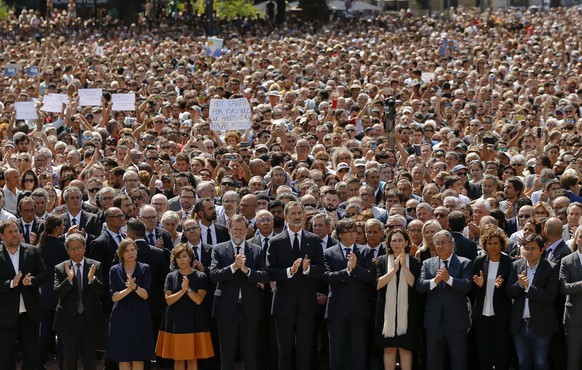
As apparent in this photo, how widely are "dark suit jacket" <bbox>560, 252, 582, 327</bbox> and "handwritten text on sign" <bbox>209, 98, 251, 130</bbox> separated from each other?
8.67 metres

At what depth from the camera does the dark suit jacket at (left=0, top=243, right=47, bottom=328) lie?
13.4 meters

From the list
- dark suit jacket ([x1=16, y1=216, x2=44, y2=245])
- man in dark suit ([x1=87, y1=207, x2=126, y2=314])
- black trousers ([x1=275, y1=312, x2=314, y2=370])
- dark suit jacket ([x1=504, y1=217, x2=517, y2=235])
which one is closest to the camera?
black trousers ([x1=275, y1=312, x2=314, y2=370])

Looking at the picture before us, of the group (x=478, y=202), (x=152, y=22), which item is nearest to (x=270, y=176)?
(x=478, y=202)

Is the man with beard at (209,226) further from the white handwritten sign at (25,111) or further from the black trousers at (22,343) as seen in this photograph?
the white handwritten sign at (25,111)

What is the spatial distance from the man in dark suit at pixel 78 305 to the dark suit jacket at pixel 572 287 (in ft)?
14.7

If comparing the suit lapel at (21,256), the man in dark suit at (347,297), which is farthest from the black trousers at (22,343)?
the man in dark suit at (347,297)

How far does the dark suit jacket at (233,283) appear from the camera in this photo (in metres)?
13.6

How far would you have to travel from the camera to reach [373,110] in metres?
23.0

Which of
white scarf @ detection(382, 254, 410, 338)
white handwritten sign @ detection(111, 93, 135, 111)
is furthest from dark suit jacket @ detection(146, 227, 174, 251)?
white handwritten sign @ detection(111, 93, 135, 111)

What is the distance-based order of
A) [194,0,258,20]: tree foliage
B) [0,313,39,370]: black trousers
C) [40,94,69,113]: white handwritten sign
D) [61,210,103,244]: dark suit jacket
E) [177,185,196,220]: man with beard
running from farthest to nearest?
[194,0,258,20]: tree foliage, [40,94,69,113]: white handwritten sign, [177,185,196,220]: man with beard, [61,210,103,244]: dark suit jacket, [0,313,39,370]: black trousers

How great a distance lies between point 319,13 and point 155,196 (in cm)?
4211

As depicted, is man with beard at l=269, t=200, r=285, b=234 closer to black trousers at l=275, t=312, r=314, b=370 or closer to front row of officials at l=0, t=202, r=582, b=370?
front row of officials at l=0, t=202, r=582, b=370

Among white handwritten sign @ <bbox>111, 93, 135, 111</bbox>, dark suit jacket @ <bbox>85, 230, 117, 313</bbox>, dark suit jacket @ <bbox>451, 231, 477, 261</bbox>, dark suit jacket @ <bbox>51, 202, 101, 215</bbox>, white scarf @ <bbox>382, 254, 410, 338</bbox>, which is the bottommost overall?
white scarf @ <bbox>382, 254, 410, 338</bbox>

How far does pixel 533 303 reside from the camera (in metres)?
13.1
